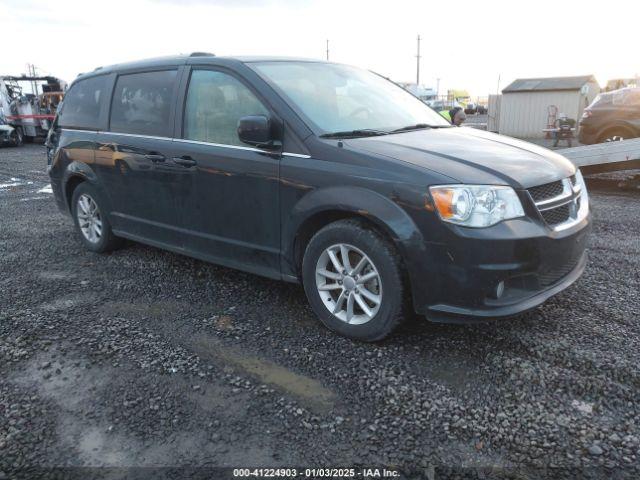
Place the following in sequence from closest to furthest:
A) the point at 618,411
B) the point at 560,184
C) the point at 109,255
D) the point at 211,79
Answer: the point at 618,411 → the point at 560,184 → the point at 211,79 → the point at 109,255

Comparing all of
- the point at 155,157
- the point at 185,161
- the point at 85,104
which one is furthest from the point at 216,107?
the point at 85,104

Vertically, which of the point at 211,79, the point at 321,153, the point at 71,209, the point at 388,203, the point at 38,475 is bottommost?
the point at 38,475

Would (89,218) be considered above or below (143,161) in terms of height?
below

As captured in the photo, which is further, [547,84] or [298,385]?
[547,84]

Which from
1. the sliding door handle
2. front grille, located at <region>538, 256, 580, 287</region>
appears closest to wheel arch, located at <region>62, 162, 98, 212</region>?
the sliding door handle

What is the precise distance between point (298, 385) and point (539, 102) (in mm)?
23965

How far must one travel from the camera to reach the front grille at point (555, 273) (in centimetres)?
303

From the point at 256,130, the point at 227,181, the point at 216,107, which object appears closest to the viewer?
the point at 256,130

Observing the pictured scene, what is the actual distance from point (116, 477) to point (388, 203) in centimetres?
188

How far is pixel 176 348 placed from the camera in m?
3.32

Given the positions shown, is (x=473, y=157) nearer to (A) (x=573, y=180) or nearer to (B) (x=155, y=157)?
(A) (x=573, y=180)

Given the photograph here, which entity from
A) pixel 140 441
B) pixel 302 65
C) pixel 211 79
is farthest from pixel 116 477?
pixel 302 65

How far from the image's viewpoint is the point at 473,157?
319 cm

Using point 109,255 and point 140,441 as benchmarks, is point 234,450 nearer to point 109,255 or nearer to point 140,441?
point 140,441
